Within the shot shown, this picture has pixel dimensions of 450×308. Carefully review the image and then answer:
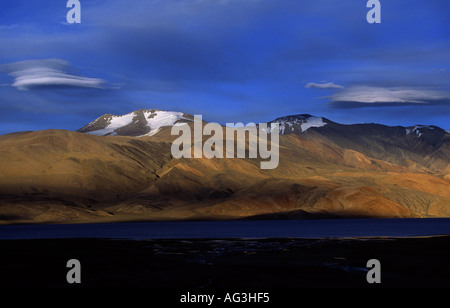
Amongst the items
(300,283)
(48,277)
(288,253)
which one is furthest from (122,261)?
(300,283)

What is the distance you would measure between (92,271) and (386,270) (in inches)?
1165

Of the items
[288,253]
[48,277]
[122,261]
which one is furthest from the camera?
[288,253]

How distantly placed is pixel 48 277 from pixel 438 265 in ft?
132

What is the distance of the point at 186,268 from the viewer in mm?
62031

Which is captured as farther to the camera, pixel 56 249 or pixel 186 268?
pixel 56 249

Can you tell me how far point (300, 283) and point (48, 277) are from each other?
78.5 feet

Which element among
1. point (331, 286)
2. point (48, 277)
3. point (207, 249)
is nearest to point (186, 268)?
point (48, 277)

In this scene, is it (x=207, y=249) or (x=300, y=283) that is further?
(x=207, y=249)

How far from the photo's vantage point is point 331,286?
162 feet

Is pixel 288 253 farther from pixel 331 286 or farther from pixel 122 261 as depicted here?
pixel 331 286
